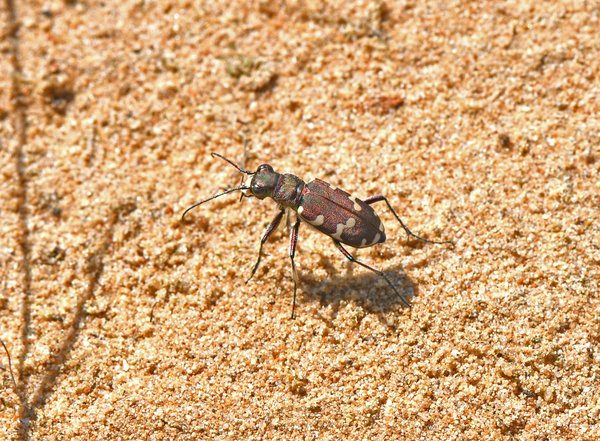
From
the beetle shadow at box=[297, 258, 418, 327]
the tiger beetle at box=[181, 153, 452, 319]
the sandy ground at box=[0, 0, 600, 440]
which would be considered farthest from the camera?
the beetle shadow at box=[297, 258, 418, 327]

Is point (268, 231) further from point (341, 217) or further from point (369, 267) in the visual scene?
point (369, 267)

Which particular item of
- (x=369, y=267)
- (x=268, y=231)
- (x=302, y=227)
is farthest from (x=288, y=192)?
(x=369, y=267)

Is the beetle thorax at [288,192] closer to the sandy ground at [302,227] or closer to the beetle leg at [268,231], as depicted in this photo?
the beetle leg at [268,231]

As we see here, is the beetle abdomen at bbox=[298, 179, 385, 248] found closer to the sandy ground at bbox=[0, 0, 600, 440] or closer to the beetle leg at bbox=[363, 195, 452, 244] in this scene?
the beetle leg at bbox=[363, 195, 452, 244]

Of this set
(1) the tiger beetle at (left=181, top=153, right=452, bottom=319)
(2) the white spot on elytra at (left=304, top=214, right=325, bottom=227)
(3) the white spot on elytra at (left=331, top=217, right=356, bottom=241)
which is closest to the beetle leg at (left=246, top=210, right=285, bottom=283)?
(1) the tiger beetle at (left=181, top=153, right=452, bottom=319)

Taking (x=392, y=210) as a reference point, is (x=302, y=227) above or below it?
below

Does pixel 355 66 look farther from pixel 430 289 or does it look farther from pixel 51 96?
pixel 51 96

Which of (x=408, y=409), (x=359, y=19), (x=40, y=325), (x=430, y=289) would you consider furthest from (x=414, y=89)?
(x=40, y=325)
